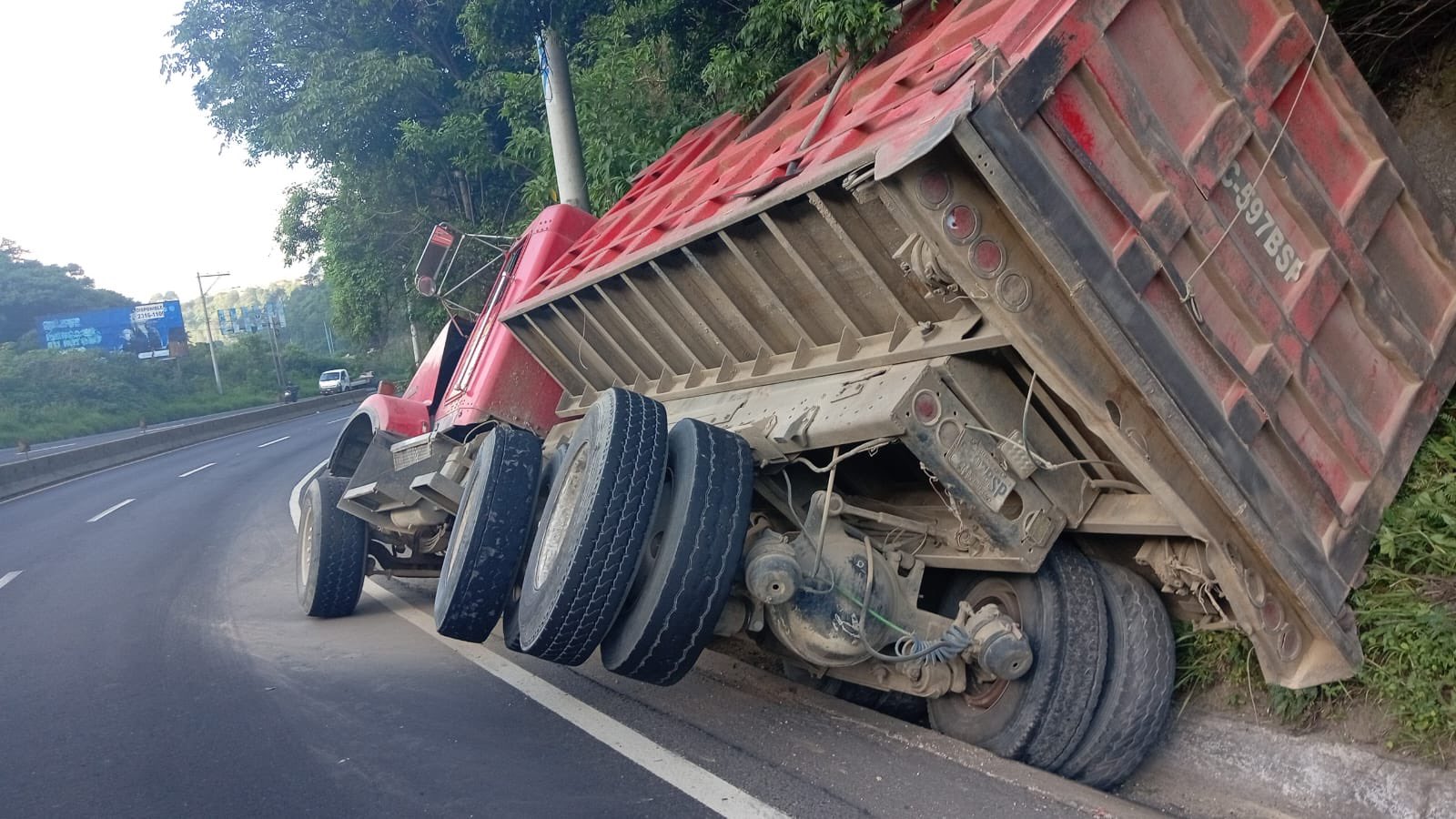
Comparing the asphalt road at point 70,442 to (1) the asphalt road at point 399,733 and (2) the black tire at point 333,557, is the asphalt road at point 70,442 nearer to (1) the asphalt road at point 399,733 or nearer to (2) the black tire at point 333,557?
(2) the black tire at point 333,557

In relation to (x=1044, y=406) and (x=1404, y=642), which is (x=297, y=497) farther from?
(x=1404, y=642)

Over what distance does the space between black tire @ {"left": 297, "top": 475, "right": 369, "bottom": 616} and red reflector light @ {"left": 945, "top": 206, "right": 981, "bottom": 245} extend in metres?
5.62

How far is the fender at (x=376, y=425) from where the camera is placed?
9.00 m

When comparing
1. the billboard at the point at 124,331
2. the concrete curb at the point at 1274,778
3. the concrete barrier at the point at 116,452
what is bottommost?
the concrete curb at the point at 1274,778

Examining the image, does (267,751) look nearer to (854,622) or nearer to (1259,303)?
(854,622)

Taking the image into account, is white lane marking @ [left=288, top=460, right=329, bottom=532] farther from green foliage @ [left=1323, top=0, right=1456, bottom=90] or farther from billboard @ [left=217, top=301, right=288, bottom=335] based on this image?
billboard @ [left=217, top=301, right=288, bottom=335]

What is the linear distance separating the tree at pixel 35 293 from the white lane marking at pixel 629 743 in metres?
68.2

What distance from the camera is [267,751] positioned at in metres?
5.29

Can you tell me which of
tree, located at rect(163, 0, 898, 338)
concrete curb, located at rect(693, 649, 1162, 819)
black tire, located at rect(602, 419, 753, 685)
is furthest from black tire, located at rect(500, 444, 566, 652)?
tree, located at rect(163, 0, 898, 338)

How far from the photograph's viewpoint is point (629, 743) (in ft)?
16.1

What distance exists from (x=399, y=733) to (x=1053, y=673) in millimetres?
3024

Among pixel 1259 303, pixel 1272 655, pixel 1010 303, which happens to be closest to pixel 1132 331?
pixel 1010 303

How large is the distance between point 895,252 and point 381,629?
5.19 m

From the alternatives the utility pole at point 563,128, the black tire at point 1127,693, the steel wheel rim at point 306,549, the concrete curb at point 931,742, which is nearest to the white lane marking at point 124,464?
the utility pole at point 563,128
